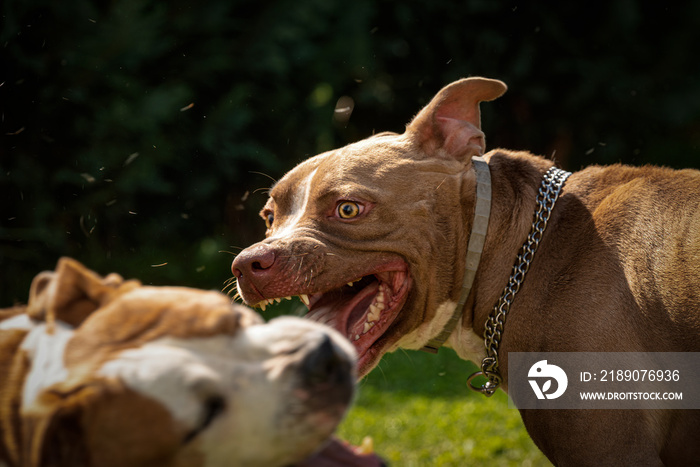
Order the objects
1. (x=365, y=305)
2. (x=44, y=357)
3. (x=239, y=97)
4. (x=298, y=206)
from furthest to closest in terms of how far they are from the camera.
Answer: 1. (x=239, y=97)
2. (x=298, y=206)
3. (x=365, y=305)
4. (x=44, y=357)

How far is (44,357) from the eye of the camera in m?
2.18

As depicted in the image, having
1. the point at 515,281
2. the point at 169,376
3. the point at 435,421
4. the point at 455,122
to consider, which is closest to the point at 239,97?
the point at 435,421

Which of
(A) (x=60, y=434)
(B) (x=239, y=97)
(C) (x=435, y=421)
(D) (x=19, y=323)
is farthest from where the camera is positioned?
(B) (x=239, y=97)

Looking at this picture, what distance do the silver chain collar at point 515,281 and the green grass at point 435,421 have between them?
128cm

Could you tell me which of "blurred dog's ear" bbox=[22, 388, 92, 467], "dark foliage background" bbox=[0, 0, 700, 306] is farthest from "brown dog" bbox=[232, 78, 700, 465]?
"dark foliage background" bbox=[0, 0, 700, 306]

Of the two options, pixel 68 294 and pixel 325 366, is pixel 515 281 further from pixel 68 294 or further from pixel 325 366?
pixel 68 294

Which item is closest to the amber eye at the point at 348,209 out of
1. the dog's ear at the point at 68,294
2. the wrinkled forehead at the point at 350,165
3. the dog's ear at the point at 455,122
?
the wrinkled forehead at the point at 350,165

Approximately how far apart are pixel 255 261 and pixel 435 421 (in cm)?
348

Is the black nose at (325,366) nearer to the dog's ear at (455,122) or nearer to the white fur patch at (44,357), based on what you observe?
the white fur patch at (44,357)

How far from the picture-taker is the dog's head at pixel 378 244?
3.67 m

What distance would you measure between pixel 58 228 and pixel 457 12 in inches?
258

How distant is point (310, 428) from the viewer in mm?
2189

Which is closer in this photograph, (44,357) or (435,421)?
(44,357)

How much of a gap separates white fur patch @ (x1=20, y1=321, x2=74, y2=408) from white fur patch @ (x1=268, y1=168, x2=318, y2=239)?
66.3 inches
